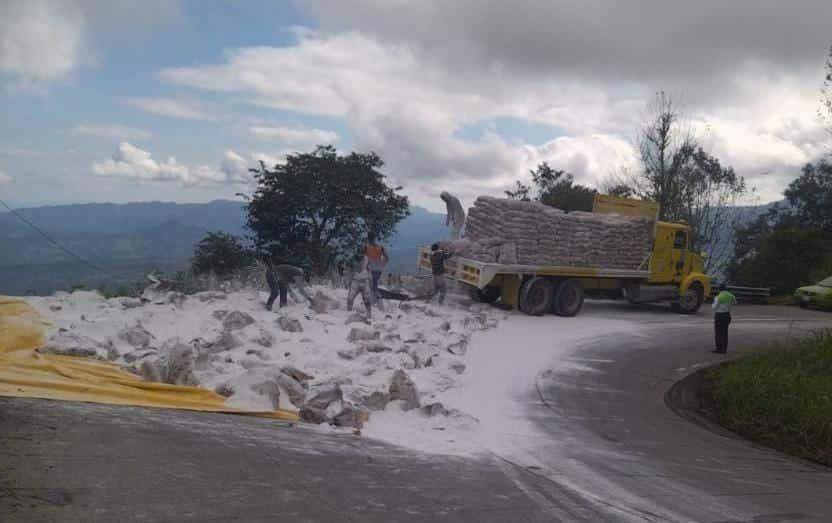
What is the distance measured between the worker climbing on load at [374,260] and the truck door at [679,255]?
9.66m

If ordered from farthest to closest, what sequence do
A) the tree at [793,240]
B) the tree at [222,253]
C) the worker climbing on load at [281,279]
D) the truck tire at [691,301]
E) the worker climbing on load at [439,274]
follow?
the tree at [793,240], the tree at [222,253], the truck tire at [691,301], the worker climbing on load at [439,274], the worker climbing on load at [281,279]

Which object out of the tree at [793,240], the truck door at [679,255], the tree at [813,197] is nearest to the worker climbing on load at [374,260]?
the truck door at [679,255]

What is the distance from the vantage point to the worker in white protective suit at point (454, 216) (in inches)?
851

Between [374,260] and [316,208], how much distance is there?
12.7m

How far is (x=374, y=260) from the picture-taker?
17062 mm

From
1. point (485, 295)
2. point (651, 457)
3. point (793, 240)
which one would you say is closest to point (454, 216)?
point (485, 295)

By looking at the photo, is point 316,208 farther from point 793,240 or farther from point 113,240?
point 113,240

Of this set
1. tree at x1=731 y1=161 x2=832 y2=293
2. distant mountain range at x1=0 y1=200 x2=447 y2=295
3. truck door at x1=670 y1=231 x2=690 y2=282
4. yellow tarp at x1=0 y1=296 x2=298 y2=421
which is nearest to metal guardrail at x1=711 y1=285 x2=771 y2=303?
tree at x1=731 y1=161 x2=832 y2=293

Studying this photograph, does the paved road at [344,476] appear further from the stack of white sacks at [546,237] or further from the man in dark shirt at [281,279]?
the stack of white sacks at [546,237]

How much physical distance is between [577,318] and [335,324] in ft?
27.9

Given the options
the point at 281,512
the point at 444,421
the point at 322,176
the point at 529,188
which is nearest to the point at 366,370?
the point at 444,421

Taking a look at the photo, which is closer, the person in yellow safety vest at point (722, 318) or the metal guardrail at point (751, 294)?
the person in yellow safety vest at point (722, 318)

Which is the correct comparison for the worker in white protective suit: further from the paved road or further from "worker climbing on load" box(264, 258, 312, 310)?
the paved road

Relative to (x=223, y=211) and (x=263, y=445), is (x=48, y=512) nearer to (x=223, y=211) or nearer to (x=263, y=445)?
(x=263, y=445)
